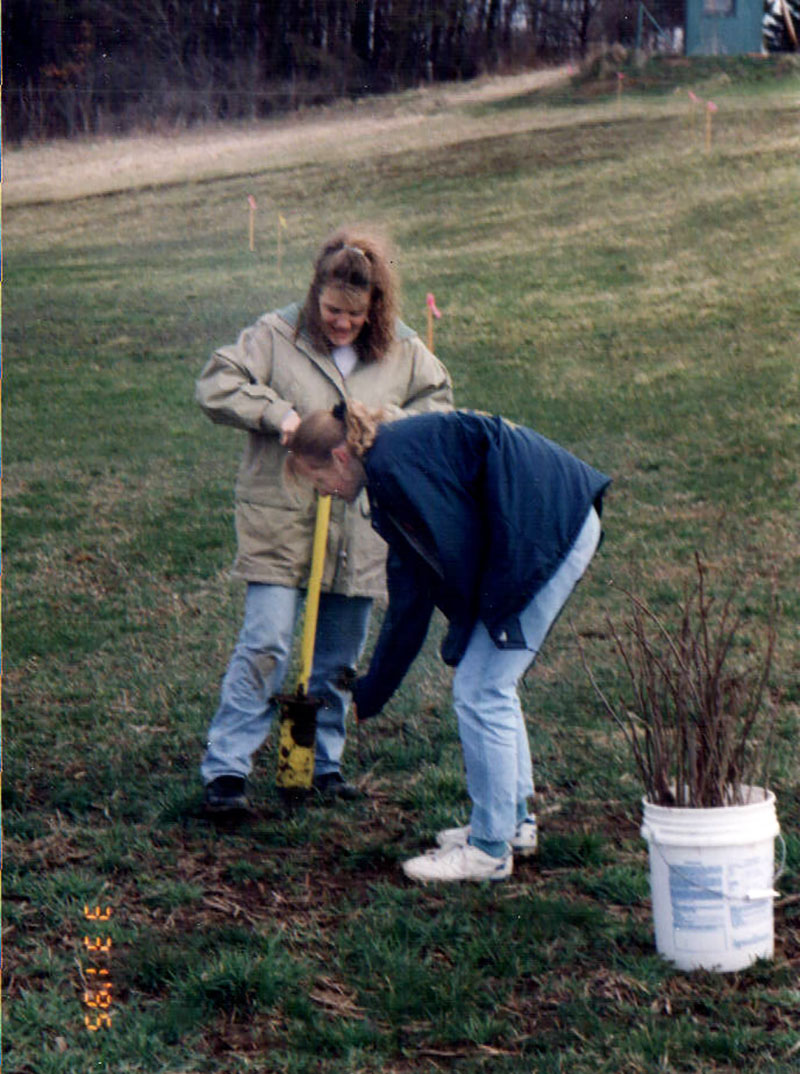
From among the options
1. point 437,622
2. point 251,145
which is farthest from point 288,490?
point 251,145

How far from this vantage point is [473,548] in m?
3.29

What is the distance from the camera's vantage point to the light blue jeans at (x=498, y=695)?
3410 millimetres

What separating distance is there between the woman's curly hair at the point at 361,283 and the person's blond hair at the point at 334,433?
60 cm

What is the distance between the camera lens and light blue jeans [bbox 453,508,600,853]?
341 cm

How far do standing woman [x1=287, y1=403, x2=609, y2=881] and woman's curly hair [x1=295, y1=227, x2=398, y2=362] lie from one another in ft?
2.01

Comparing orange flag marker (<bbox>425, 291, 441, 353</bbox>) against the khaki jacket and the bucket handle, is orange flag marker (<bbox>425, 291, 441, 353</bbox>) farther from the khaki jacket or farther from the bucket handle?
the bucket handle

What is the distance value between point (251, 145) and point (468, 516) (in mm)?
7580

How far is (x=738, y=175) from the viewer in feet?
38.8

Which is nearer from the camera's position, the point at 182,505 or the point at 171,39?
the point at 182,505

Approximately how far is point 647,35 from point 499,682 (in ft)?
24.2

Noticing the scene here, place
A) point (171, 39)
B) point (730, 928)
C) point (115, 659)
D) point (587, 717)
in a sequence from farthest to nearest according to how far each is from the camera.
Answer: point (171, 39)
point (115, 659)
point (587, 717)
point (730, 928)

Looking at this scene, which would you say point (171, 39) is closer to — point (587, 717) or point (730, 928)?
point (587, 717)

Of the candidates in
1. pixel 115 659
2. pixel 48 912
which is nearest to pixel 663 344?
pixel 115 659
